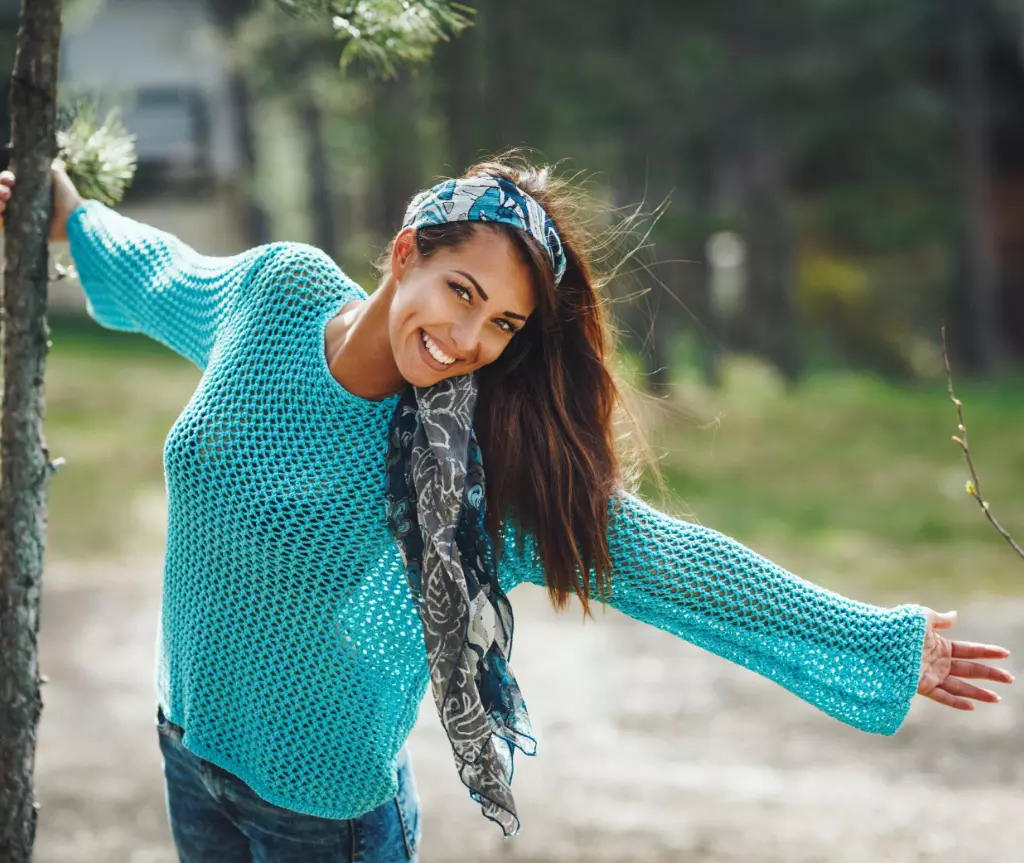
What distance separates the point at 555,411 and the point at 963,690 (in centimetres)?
83

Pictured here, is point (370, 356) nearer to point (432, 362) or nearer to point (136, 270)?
point (432, 362)

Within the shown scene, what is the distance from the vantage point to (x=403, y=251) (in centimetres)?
209

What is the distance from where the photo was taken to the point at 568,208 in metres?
2.15

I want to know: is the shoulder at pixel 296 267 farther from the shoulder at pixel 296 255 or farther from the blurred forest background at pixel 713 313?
the blurred forest background at pixel 713 313

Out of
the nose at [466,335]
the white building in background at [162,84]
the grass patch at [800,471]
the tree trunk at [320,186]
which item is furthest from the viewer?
the white building in background at [162,84]

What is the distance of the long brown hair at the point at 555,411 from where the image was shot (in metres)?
2.03

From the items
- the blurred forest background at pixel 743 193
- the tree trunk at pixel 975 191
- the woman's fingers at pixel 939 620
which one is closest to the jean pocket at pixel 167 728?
the woman's fingers at pixel 939 620

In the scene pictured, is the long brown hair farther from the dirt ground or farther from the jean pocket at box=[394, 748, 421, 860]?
the dirt ground

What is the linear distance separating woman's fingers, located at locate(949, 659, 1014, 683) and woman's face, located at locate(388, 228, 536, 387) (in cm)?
94

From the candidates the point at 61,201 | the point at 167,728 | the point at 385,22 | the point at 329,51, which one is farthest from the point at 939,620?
the point at 329,51

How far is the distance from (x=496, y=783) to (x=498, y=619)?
0.86 feet

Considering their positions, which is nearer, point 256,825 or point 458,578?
point 458,578

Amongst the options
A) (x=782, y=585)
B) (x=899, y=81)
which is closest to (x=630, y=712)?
(x=782, y=585)

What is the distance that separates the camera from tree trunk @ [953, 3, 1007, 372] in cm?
1559
